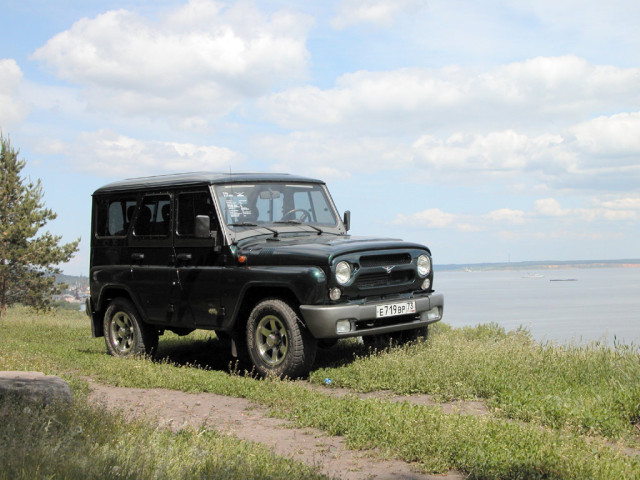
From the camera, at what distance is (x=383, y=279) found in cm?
906

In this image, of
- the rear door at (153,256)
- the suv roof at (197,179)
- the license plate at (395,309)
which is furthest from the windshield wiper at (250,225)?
the license plate at (395,309)

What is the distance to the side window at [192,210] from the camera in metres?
9.60

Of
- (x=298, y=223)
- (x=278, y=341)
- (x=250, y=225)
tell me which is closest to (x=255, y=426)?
(x=278, y=341)

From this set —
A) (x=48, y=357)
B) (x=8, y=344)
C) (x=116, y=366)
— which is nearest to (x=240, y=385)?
(x=116, y=366)

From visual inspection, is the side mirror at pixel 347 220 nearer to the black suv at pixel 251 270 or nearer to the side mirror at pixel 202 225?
the black suv at pixel 251 270

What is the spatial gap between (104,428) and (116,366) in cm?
434

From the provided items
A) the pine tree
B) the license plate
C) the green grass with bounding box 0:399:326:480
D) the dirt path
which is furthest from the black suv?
the pine tree

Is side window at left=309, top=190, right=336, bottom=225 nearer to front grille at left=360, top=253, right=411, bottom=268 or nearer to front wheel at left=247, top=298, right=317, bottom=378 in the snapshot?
front grille at left=360, top=253, right=411, bottom=268

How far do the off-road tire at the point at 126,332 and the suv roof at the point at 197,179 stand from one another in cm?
174

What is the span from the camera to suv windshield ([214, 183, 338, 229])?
959 centimetres

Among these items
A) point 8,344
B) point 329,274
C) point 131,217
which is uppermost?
point 131,217

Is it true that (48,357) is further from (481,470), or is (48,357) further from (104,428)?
(481,470)

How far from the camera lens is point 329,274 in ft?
27.7

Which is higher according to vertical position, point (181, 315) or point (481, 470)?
point (181, 315)
